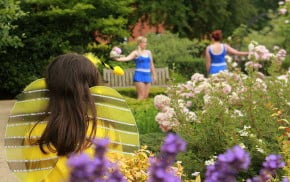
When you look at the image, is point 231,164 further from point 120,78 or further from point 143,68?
point 120,78

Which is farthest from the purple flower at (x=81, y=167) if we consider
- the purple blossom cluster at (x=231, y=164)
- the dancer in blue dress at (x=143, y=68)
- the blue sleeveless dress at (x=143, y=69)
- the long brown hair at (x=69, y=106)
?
the blue sleeveless dress at (x=143, y=69)

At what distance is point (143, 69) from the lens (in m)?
15.0

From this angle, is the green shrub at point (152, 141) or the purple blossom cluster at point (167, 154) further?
the green shrub at point (152, 141)

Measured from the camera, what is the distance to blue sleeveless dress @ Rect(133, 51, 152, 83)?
14.9 metres

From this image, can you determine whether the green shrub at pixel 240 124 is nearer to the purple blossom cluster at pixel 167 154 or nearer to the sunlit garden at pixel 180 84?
the sunlit garden at pixel 180 84

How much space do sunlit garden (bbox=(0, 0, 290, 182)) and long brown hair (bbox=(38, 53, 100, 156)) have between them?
0.22 meters

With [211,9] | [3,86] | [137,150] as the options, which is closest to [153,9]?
[211,9]

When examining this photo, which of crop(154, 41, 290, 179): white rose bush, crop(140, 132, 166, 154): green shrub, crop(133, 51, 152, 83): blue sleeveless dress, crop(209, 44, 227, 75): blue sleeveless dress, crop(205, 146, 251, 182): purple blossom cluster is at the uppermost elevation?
crop(205, 146, 251, 182): purple blossom cluster

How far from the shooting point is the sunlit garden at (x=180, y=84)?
187cm

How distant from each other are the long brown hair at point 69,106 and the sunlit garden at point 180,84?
0.22m

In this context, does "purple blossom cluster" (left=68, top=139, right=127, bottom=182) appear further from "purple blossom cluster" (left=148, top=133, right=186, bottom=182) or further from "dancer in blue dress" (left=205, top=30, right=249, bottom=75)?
"dancer in blue dress" (left=205, top=30, right=249, bottom=75)

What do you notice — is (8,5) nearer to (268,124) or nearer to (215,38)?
(215,38)

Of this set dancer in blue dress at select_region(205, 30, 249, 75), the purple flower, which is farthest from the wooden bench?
the purple flower

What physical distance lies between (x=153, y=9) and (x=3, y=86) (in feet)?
30.9
